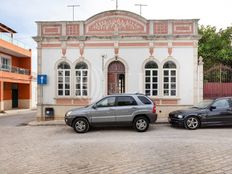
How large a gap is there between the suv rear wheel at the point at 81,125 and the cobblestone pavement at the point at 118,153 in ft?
1.47

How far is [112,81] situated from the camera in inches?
639

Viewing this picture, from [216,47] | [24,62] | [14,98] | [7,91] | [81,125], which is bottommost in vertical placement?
[81,125]

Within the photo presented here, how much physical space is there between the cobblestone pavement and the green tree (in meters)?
17.1

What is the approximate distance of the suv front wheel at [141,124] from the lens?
11.8 m

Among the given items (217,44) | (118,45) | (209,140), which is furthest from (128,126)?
(217,44)

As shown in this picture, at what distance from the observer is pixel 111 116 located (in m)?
11.9

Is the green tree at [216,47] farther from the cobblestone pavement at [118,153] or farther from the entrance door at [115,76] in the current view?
the cobblestone pavement at [118,153]

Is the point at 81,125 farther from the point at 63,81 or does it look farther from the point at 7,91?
the point at 7,91

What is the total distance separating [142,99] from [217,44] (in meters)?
18.6

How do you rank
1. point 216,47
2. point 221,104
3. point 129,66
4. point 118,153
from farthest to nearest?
point 216,47 < point 129,66 < point 221,104 < point 118,153

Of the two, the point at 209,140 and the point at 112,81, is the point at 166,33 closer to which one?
the point at 112,81

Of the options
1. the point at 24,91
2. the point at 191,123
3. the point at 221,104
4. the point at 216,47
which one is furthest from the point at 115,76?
the point at 24,91

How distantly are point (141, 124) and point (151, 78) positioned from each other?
4663 millimetres

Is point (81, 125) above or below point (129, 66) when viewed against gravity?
below
